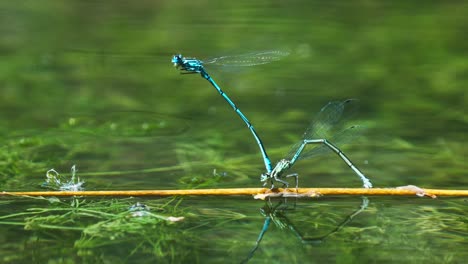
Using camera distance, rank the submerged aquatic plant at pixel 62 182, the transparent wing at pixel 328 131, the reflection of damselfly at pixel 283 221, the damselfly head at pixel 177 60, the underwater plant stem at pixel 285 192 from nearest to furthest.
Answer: the reflection of damselfly at pixel 283 221
the underwater plant stem at pixel 285 192
the submerged aquatic plant at pixel 62 182
the transparent wing at pixel 328 131
the damselfly head at pixel 177 60

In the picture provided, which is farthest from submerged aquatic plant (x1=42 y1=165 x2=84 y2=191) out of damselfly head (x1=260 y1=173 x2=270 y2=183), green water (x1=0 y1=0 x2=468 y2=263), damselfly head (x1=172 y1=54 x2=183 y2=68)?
damselfly head (x1=260 y1=173 x2=270 y2=183)

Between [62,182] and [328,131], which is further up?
[328,131]

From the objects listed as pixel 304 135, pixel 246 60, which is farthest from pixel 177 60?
pixel 304 135

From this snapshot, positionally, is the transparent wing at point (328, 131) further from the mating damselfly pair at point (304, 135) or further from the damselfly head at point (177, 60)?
the damselfly head at point (177, 60)

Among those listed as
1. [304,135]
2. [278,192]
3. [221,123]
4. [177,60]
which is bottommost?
[278,192]

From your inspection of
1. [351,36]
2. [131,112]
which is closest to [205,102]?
[131,112]

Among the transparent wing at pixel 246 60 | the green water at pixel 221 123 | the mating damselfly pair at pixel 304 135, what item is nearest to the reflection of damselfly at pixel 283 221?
the green water at pixel 221 123

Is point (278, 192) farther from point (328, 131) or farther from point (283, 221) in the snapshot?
point (328, 131)

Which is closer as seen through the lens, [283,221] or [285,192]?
[283,221]
